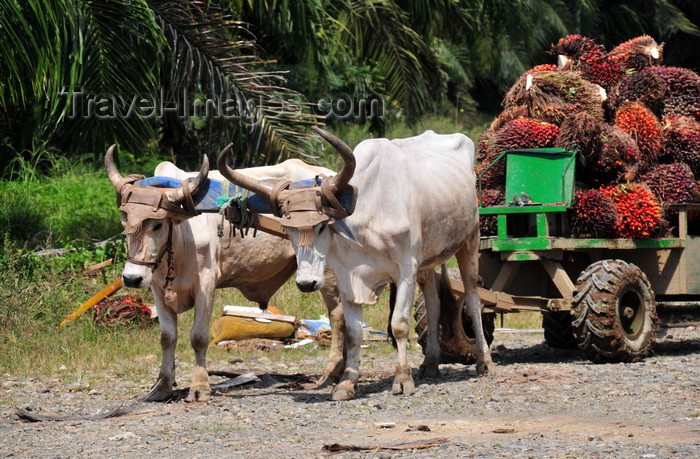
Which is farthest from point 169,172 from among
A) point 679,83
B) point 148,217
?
point 679,83

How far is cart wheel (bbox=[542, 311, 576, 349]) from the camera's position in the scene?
10.2 m

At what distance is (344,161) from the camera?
7094 millimetres

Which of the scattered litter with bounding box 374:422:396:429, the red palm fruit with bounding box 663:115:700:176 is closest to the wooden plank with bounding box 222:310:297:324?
the red palm fruit with bounding box 663:115:700:176

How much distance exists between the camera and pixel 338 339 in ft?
28.2

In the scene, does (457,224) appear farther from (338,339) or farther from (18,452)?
(18,452)

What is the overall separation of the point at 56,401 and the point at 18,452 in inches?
85.2

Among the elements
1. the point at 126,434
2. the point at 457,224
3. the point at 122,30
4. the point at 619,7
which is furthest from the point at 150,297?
the point at 619,7

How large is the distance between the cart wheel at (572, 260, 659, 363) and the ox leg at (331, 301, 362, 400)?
1998 mm

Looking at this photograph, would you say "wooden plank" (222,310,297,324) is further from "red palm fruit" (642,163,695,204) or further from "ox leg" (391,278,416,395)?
"red palm fruit" (642,163,695,204)

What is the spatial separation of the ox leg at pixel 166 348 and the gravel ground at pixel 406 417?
26 centimetres

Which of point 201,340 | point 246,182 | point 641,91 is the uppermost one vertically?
point 641,91

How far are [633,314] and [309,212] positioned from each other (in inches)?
132

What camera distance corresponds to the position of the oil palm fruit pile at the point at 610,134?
9.07m

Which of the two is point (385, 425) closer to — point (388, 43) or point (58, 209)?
point (58, 209)
